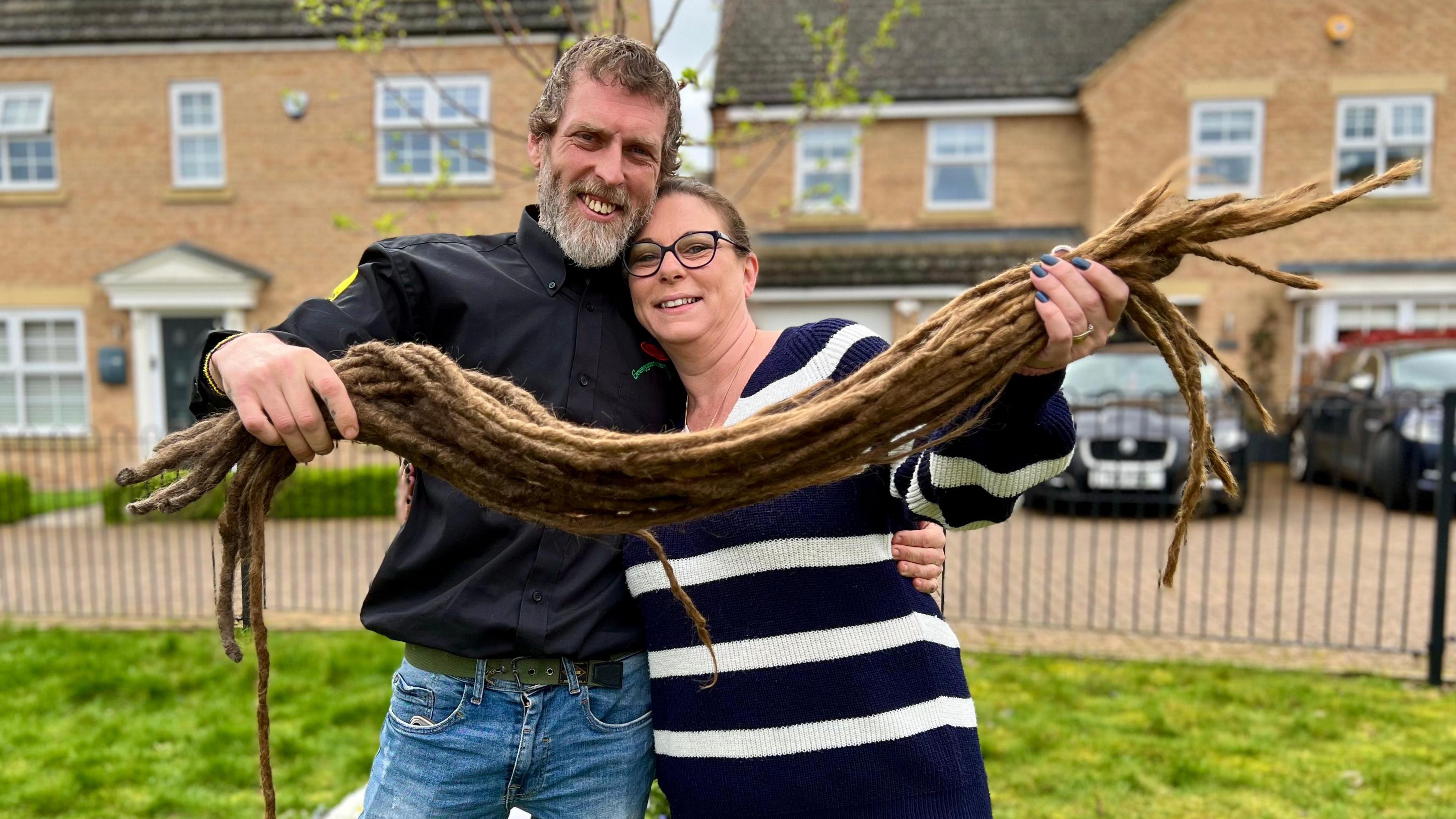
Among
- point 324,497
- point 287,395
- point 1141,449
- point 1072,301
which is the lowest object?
point 324,497

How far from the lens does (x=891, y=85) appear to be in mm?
16250

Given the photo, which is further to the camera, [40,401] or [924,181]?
[924,181]

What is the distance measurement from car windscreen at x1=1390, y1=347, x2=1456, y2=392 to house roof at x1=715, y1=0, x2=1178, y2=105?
7193mm

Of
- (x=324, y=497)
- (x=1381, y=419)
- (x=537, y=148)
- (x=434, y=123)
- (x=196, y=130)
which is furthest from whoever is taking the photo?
(x=196, y=130)

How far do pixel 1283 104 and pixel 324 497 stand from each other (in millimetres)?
15440

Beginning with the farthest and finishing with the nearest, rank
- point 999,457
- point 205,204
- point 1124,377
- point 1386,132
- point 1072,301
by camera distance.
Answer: point 1386,132, point 205,204, point 1124,377, point 999,457, point 1072,301

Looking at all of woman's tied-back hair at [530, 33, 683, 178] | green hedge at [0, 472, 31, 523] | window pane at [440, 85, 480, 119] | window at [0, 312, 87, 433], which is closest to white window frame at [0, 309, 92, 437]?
window at [0, 312, 87, 433]

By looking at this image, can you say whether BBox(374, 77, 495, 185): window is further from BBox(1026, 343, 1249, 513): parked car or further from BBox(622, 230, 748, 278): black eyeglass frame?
BBox(622, 230, 748, 278): black eyeglass frame

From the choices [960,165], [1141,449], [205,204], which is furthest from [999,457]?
[960,165]

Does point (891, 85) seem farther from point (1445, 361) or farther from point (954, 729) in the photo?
point (954, 729)

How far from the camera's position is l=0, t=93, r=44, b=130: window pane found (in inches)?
558

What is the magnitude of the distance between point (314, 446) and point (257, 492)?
15 centimetres

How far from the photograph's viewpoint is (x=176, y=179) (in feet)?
46.9

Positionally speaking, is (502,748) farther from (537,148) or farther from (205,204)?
(205,204)
